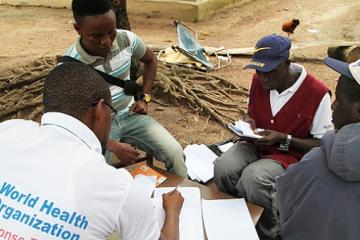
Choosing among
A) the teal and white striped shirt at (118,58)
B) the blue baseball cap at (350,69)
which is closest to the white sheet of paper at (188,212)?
the teal and white striped shirt at (118,58)

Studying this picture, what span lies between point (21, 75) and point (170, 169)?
3030mm

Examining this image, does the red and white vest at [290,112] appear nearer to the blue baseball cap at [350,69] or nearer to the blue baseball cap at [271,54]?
the blue baseball cap at [271,54]

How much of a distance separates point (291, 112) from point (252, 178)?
1.51 ft

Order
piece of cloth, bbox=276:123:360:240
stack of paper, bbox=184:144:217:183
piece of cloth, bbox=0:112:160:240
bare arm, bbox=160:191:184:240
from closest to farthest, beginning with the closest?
piece of cloth, bbox=0:112:160:240
piece of cloth, bbox=276:123:360:240
bare arm, bbox=160:191:184:240
stack of paper, bbox=184:144:217:183

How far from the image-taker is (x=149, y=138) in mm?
3180

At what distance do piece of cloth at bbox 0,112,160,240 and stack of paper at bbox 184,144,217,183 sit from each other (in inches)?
63.0

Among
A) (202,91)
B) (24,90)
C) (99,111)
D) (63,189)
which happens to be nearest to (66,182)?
(63,189)

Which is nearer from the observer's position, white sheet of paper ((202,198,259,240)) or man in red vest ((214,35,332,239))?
white sheet of paper ((202,198,259,240))

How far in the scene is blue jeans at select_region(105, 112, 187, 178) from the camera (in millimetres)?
3107

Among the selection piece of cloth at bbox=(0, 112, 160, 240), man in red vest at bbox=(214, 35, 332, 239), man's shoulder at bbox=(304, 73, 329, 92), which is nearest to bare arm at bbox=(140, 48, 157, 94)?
man in red vest at bbox=(214, 35, 332, 239)

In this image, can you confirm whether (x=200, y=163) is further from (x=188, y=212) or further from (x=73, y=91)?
(x=73, y=91)

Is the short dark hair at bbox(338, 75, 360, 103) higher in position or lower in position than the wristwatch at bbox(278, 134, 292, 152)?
higher

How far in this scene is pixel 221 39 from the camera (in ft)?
24.1

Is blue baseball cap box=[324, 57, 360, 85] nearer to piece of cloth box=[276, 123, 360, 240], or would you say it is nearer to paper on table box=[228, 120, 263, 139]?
piece of cloth box=[276, 123, 360, 240]
